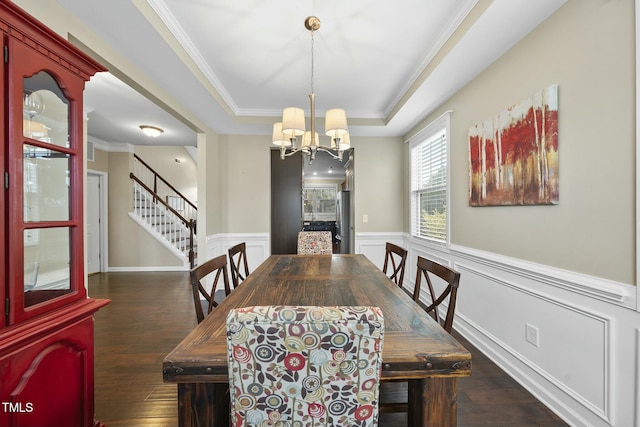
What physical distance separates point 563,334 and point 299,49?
2.78 meters

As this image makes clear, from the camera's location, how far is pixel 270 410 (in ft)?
2.36

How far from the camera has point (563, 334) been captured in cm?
163

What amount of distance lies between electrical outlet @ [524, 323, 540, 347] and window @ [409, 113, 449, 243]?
1225 millimetres

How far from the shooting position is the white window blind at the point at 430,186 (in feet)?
10.6

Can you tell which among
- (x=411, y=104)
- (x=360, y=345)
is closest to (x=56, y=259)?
(x=360, y=345)

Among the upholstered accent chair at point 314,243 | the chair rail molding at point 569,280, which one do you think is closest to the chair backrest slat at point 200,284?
the upholstered accent chair at point 314,243

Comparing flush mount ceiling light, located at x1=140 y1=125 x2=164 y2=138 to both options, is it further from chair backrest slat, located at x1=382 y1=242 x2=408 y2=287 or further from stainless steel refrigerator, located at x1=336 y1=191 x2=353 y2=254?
chair backrest slat, located at x1=382 y1=242 x2=408 y2=287

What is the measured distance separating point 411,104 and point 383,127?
2.77 ft

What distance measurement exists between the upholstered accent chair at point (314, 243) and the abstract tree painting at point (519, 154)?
1623 mm

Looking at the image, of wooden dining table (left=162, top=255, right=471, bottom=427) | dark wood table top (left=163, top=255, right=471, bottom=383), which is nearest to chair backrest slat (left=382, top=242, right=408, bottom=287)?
dark wood table top (left=163, top=255, right=471, bottom=383)

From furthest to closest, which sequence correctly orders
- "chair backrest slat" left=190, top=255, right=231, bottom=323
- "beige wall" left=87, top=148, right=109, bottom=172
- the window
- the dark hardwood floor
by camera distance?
1. "beige wall" left=87, top=148, right=109, bottom=172
2. the window
3. the dark hardwood floor
4. "chair backrest slat" left=190, top=255, right=231, bottom=323

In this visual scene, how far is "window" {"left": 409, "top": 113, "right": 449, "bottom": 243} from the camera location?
3184 millimetres

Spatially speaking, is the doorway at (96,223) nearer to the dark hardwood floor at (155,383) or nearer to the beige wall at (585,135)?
the dark hardwood floor at (155,383)

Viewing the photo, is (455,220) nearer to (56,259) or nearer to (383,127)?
(383,127)
